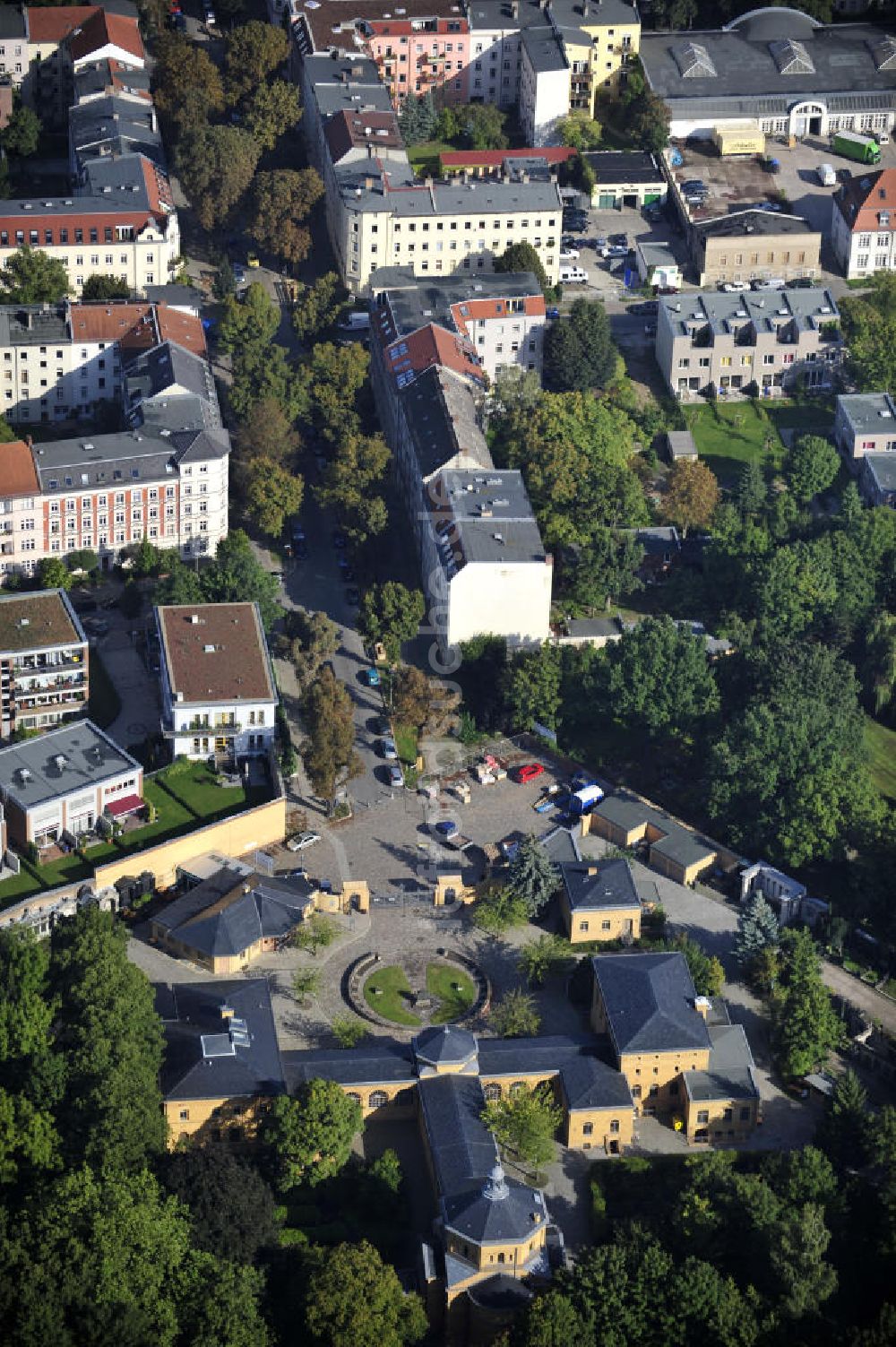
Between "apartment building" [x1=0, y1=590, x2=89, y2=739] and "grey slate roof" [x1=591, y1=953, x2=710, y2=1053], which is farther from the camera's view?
"apartment building" [x1=0, y1=590, x2=89, y2=739]

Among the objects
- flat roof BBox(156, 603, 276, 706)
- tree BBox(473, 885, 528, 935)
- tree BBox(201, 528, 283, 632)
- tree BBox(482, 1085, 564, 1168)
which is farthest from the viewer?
tree BBox(201, 528, 283, 632)

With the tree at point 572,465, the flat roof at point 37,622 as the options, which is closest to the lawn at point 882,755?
the tree at point 572,465

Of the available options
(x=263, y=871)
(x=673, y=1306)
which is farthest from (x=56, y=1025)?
(x=673, y=1306)

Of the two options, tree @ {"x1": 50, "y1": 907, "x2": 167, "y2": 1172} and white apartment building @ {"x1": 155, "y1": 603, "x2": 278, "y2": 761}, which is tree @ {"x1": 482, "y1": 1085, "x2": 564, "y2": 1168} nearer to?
tree @ {"x1": 50, "y1": 907, "x2": 167, "y2": 1172}

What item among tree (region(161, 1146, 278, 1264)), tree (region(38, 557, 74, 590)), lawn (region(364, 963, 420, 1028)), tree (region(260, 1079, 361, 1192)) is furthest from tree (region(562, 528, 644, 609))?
tree (region(161, 1146, 278, 1264))

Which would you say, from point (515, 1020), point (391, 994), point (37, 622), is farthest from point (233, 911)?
point (37, 622)

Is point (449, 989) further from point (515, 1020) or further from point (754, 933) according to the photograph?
point (754, 933)
